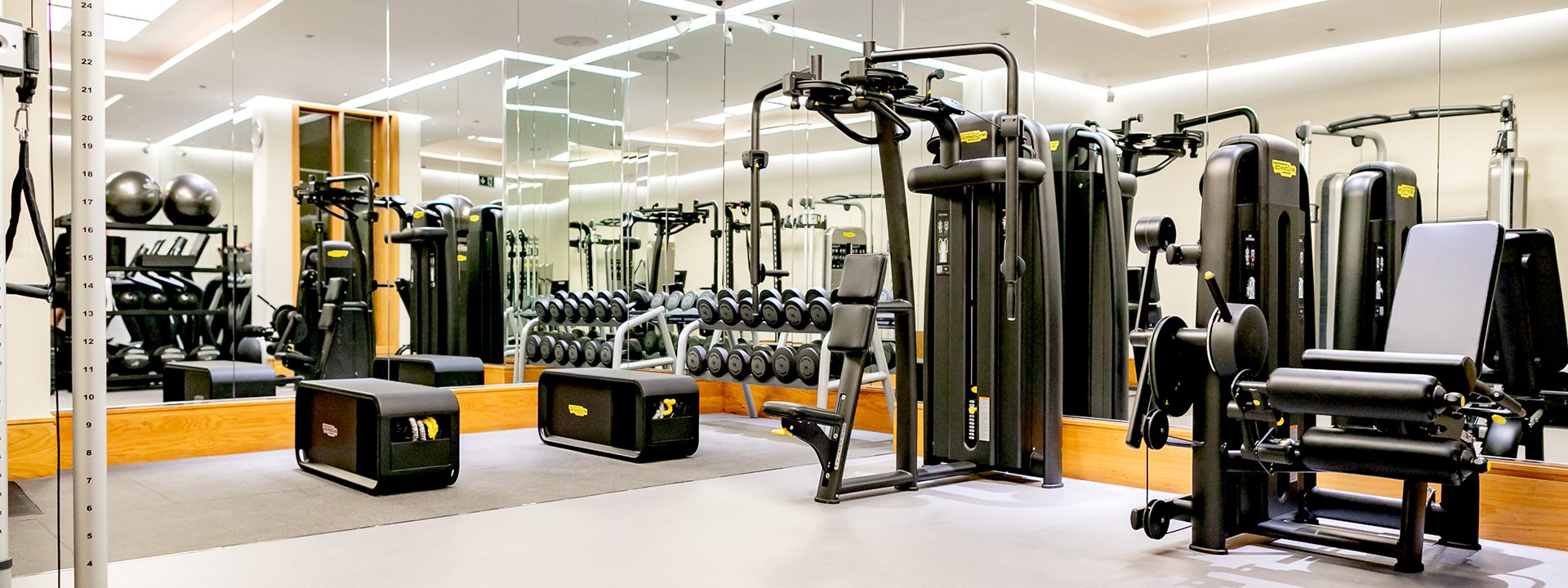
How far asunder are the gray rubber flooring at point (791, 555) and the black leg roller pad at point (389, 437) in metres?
0.63

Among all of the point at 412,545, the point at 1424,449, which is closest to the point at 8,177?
the point at 412,545

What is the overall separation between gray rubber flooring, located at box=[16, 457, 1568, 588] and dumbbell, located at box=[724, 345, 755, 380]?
2707 mm

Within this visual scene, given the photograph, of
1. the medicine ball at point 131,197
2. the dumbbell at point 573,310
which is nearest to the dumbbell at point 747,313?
the dumbbell at point 573,310

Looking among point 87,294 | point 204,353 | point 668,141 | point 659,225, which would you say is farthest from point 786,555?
point 668,141

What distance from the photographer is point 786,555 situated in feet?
12.0

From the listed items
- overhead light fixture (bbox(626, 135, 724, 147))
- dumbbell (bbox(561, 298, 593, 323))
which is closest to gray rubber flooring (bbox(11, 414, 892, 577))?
dumbbell (bbox(561, 298, 593, 323))

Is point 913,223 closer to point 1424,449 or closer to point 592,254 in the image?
point 592,254

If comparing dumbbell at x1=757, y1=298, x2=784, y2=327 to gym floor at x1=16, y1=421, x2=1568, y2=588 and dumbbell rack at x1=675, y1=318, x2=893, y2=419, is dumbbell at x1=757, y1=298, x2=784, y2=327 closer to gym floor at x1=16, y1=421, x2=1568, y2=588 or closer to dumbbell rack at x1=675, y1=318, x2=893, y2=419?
dumbbell rack at x1=675, y1=318, x2=893, y2=419

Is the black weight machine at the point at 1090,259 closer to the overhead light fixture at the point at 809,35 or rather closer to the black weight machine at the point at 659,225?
the overhead light fixture at the point at 809,35

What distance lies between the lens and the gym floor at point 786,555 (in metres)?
3.32

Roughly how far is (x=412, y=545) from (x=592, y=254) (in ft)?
16.6

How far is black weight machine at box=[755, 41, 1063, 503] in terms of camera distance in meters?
4.76

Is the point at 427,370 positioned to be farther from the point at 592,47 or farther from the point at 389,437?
the point at 592,47

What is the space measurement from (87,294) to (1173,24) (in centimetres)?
479
